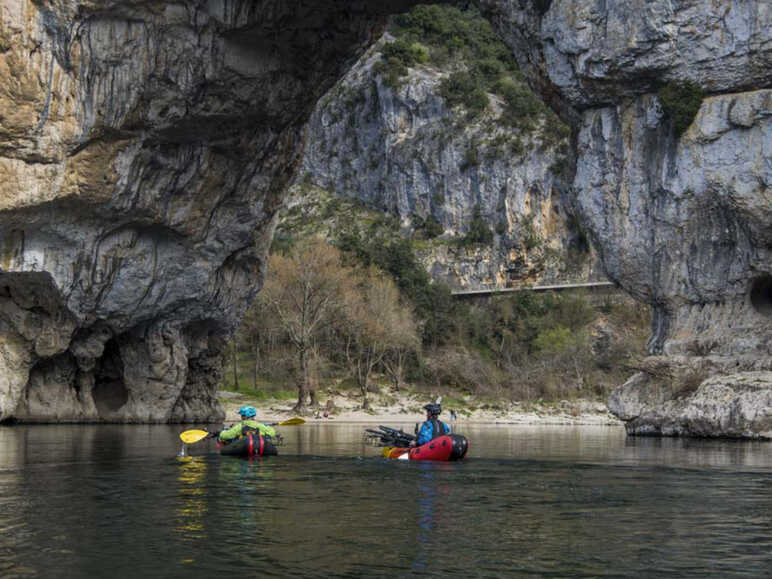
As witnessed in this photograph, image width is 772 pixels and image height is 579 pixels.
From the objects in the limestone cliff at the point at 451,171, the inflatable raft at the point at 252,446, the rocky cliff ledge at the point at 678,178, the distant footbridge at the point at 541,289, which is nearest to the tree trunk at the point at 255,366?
the distant footbridge at the point at 541,289

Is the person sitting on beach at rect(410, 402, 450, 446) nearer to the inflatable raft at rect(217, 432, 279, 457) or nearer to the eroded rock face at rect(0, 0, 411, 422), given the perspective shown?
the inflatable raft at rect(217, 432, 279, 457)

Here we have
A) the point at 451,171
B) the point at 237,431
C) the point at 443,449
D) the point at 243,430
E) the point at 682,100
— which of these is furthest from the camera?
the point at 451,171

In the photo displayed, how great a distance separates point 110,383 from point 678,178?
30752 mm

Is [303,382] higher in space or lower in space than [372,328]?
lower

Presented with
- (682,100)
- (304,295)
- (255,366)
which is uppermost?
(682,100)

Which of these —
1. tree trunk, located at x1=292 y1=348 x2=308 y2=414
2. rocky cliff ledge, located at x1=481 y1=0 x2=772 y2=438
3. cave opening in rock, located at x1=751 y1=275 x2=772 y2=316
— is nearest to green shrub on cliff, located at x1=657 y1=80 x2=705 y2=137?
rocky cliff ledge, located at x1=481 y1=0 x2=772 y2=438

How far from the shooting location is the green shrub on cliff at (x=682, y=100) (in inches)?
1275

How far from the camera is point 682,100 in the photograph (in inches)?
1280

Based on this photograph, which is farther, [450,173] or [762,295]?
[450,173]

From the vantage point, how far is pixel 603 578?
10828 mm

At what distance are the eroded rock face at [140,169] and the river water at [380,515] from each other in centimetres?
1043

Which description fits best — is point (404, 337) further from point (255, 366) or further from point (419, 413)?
point (255, 366)

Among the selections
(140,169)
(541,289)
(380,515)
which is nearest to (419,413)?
(140,169)

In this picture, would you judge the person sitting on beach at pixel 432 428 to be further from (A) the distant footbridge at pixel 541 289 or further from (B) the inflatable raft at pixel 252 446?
(A) the distant footbridge at pixel 541 289
